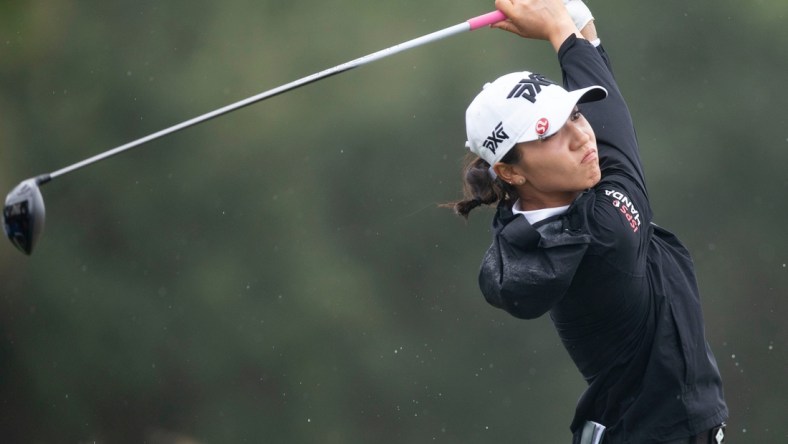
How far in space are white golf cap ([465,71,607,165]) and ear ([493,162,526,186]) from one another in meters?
0.02

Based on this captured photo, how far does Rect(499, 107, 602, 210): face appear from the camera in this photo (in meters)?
2.05

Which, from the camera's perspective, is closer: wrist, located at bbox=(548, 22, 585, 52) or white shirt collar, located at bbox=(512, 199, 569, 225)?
white shirt collar, located at bbox=(512, 199, 569, 225)

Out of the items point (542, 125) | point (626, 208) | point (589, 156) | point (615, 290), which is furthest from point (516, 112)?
point (615, 290)

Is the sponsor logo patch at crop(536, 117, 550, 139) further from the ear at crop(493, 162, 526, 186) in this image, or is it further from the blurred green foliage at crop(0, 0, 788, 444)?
the blurred green foliage at crop(0, 0, 788, 444)

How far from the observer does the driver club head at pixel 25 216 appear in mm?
2578

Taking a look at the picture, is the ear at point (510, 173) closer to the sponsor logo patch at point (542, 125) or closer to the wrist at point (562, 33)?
the sponsor logo patch at point (542, 125)

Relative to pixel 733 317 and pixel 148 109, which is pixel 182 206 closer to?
pixel 148 109

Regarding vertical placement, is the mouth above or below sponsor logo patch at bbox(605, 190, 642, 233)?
above

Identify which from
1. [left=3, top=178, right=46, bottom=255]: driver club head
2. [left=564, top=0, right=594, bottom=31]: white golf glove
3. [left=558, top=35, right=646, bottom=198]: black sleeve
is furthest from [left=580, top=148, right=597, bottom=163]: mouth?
[left=3, top=178, right=46, bottom=255]: driver club head

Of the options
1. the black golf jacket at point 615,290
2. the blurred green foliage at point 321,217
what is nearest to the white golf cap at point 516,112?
the black golf jacket at point 615,290

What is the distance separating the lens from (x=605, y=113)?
221cm

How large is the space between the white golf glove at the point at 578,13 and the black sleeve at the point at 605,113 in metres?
0.12

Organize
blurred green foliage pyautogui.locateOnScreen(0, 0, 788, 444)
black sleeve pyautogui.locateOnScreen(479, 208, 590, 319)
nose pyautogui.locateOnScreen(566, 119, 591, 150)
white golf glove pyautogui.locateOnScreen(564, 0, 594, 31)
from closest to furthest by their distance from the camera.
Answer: black sleeve pyautogui.locateOnScreen(479, 208, 590, 319), nose pyautogui.locateOnScreen(566, 119, 591, 150), white golf glove pyautogui.locateOnScreen(564, 0, 594, 31), blurred green foliage pyautogui.locateOnScreen(0, 0, 788, 444)

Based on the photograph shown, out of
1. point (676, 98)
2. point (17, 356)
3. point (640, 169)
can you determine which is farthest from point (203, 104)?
point (640, 169)
